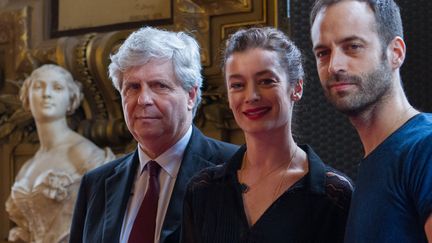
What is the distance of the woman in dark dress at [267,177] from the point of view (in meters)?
1.11

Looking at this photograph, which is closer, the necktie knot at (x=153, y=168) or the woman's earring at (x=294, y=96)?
the woman's earring at (x=294, y=96)

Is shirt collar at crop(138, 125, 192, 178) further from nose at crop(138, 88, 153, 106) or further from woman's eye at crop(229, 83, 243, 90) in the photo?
woman's eye at crop(229, 83, 243, 90)

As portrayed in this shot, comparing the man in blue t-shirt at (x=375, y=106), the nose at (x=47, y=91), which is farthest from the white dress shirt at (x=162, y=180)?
the nose at (x=47, y=91)

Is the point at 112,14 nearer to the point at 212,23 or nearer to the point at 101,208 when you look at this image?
the point at 212,23

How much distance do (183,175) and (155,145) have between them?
0.27 ft

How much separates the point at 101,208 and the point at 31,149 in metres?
1.62

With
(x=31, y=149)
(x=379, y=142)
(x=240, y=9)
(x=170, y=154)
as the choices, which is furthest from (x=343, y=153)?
(x=31, y=149)

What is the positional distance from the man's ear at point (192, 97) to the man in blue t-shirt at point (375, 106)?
48cm

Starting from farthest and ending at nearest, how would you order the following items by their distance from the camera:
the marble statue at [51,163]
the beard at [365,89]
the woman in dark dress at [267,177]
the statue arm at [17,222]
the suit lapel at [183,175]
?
the statue arm at [17,222] → the marble statue at [51,163] → the suit lapel at [183,175] → the woman in dark dress at [267,177] → the beard at [365,89]

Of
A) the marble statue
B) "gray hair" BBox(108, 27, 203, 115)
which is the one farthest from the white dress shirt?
the marble statue

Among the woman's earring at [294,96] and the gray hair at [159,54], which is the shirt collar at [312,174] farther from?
the gray hair at [159,54]

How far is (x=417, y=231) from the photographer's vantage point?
2.84 feet

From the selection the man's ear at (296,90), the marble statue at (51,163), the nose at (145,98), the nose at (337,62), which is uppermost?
the nose at (337,62)

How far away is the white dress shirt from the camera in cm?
141
